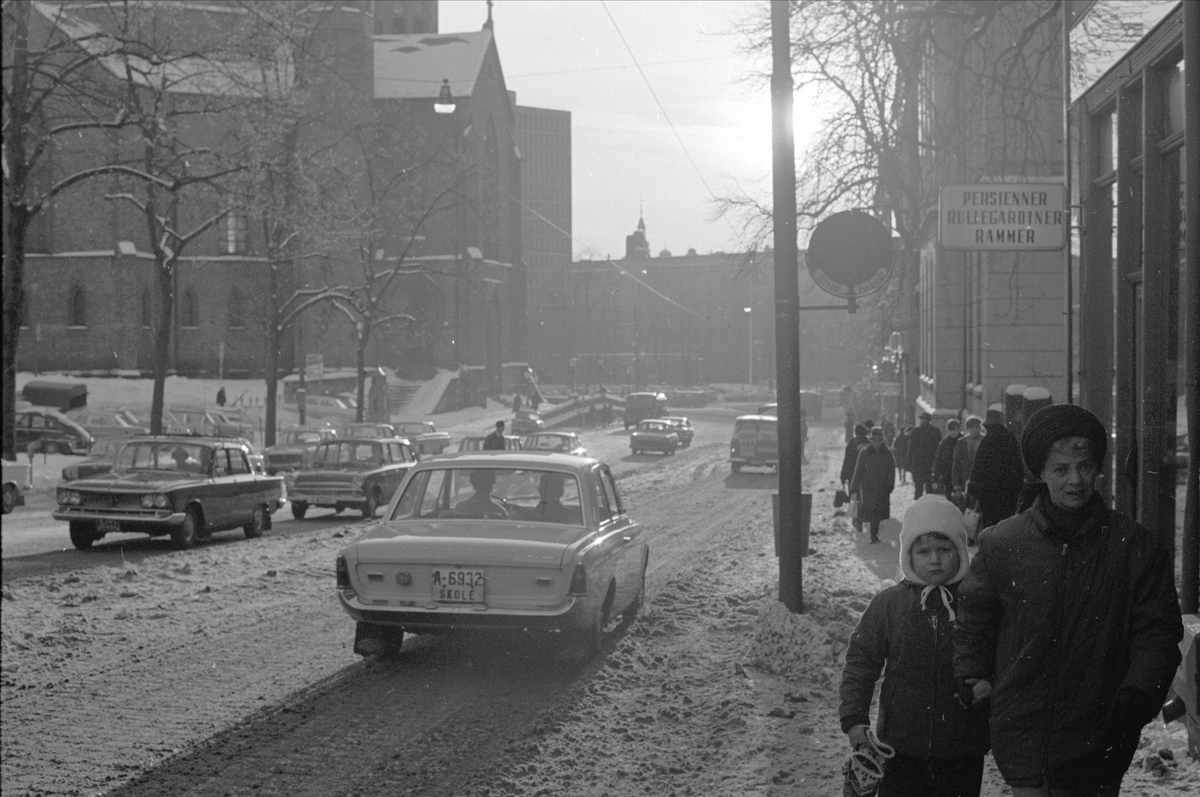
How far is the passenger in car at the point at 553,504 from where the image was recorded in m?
9.88

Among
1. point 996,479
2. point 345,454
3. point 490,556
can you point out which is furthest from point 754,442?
point 490,556

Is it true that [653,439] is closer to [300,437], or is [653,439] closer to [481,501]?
[300,437]

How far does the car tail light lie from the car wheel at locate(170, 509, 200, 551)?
10080 mm

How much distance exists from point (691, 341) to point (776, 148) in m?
112

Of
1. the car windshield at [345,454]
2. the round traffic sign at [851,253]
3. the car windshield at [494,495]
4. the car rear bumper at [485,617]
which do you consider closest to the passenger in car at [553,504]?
the car windshield at [494,495]

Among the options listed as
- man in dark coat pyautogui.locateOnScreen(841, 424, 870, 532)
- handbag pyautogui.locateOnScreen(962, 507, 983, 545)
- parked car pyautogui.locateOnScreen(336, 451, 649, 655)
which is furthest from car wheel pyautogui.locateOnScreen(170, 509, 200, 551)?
handbag pyautogui.locateOnScreen(962, 507, 983, 545)

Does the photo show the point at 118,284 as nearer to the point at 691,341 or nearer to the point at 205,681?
the point at 205,681

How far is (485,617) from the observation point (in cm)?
879

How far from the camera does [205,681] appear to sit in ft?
29.0

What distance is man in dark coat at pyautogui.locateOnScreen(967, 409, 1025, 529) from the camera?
10758 mm

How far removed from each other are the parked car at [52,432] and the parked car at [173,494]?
23.8 m

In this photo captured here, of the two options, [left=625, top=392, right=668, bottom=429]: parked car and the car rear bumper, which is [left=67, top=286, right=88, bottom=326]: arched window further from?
the car rear bumper

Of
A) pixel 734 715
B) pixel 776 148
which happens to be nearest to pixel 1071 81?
pixel 776 148

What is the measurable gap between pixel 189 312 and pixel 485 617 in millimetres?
58885
